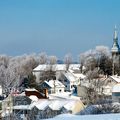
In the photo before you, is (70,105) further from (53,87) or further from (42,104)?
(53,87)

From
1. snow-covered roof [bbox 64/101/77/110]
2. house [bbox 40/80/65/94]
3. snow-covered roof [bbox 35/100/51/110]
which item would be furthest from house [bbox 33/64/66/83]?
snow-covered roof [bbox 64/101/77/110]

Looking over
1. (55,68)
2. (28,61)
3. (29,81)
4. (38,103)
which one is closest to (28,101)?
(38,103)

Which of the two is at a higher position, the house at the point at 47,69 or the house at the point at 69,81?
the house at the point at 47,69

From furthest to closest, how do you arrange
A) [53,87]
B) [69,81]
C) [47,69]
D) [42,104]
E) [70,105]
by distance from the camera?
1. [47,69]
2. [69,81]
3. [53,87]
4. [42,104]
5. [70,105]

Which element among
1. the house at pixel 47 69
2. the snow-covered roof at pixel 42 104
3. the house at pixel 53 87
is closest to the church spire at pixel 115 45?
the house at pixel 47 69

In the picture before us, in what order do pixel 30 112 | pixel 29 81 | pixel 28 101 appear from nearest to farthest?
pixel 30 112 → pixel 28 101 → pixel 29 81

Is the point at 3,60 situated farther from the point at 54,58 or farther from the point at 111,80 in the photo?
the point at 111,80

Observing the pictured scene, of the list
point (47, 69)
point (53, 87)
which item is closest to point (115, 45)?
point (47, 69)

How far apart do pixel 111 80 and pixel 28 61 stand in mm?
38445

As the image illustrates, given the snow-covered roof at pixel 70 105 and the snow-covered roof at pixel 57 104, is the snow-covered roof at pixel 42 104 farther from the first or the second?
the snow-covered roof at pixel 70 105

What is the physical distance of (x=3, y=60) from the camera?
85.5m

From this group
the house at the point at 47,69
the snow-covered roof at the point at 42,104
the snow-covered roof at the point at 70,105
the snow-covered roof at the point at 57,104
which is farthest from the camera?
the house at the point at 47,69

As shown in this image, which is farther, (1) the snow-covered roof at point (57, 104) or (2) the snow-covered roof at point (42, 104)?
(2) the snow-covered roof at point (42, 104)

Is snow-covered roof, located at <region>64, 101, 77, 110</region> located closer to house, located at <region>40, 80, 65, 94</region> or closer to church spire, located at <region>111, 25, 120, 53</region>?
house, located at <region>40, 80, 65, 94</region>
